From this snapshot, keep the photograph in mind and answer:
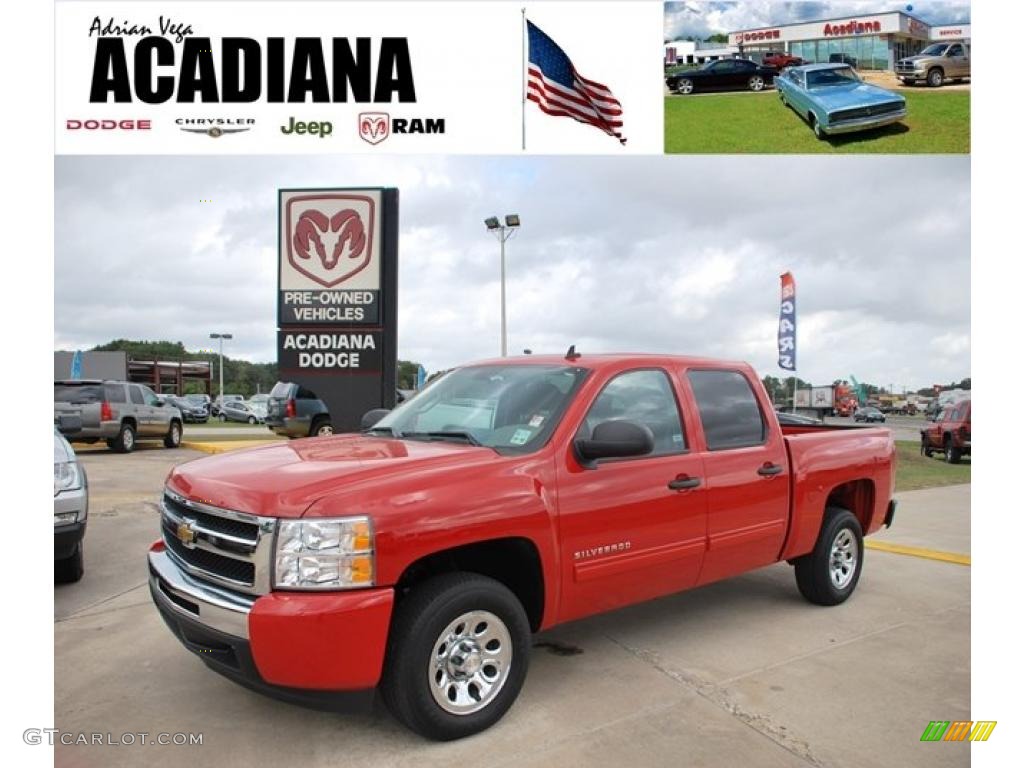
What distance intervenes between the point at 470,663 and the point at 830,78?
8.00 metres

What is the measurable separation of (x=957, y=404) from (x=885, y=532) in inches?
507

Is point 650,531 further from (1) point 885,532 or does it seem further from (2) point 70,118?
(2) point 70,118

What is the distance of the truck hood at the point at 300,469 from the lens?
10.5ft

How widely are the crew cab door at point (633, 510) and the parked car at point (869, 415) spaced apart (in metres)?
39.3

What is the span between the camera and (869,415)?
42.3 meters

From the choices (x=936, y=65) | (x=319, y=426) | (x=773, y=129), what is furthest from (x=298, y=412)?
(x=936, y=65)

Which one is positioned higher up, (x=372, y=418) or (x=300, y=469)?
(x=372, y=418)

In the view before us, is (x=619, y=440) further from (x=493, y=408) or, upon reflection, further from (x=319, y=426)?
(x=319, y=426)

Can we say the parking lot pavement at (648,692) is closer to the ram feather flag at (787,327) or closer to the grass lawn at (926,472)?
the grass lawn at (926,472)

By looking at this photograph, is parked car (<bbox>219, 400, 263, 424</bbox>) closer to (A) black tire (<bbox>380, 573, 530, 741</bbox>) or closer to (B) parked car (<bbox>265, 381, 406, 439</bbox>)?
(B) parked car (<bbox>265, 381, 406, 439</bbox>)

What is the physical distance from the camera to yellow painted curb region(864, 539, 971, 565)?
7.12 meters

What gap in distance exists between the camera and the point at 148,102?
696 centimetres

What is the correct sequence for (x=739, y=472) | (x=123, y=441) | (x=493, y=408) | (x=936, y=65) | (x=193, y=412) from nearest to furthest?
(x=493, y=408)
(x=739, y=472)
(x=936, y=65)
(x=123, y=441)
(x=193, y=412)

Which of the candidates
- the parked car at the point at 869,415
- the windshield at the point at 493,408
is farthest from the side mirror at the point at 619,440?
the parked car at the point at 869,415
